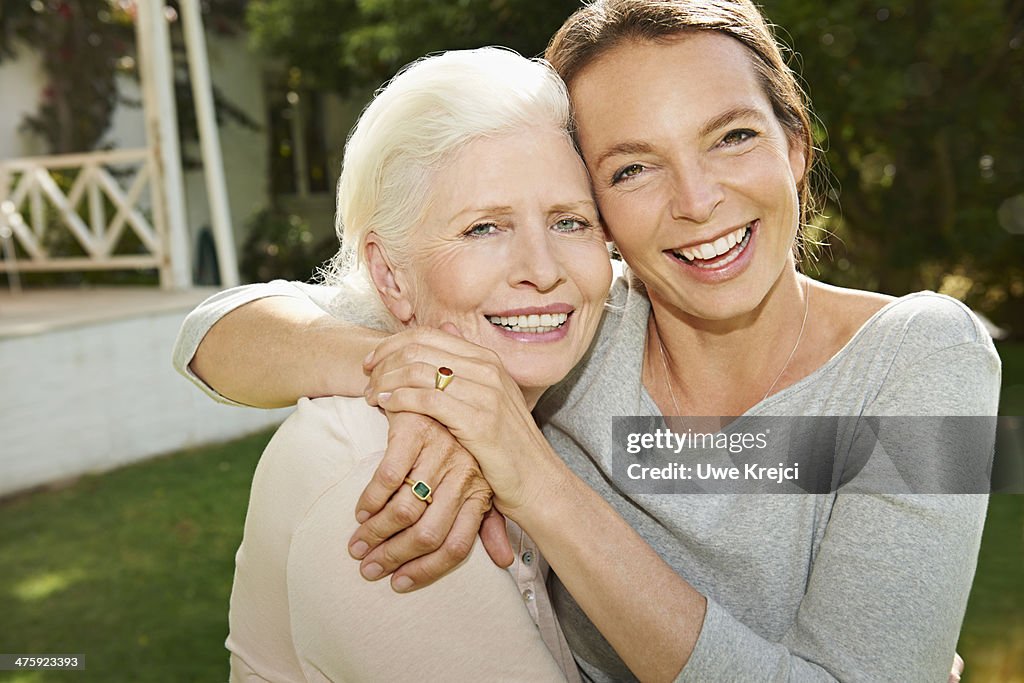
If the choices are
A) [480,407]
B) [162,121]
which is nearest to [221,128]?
[162,121]

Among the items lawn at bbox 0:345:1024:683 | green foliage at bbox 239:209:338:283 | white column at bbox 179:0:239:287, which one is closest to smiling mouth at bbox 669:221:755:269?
lawn at bbox 0:345:1024:683

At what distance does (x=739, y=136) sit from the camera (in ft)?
6.48

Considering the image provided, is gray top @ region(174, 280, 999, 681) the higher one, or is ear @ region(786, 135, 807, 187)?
ear @ region(786, 135, 807, 187)

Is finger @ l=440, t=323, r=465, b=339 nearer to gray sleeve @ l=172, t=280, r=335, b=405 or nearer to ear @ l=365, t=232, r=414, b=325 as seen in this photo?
ear @ l=365, t=232, r=414, b=325

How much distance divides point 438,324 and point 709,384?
0.74 m

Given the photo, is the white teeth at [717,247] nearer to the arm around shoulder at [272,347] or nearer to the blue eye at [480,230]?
the blue eye at [480,230]

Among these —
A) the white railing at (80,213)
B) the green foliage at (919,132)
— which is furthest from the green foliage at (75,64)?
the green foliage at (919,132)

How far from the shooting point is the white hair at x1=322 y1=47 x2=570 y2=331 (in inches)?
70.2

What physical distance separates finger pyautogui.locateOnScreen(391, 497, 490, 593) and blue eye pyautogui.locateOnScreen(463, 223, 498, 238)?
1.74 ft

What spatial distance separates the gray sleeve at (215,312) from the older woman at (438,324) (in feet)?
0.87

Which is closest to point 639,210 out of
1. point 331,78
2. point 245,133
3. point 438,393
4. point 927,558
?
point 438,393

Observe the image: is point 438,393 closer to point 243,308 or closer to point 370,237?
point 370,237

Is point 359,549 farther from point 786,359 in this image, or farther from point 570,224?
point 786,359

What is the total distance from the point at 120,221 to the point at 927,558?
24.2 feet
